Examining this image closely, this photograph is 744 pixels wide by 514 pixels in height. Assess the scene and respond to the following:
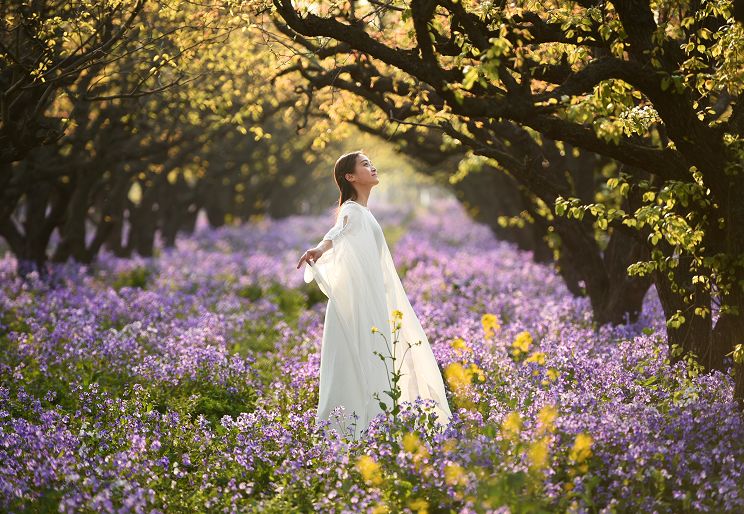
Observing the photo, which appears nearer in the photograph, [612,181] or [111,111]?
[612,181]

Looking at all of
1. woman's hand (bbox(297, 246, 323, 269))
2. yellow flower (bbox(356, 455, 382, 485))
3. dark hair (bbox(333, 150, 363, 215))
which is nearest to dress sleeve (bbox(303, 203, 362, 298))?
dark hair (bbox(333, 150, 363, 215))

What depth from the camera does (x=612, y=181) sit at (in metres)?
7.58

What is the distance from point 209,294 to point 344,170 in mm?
11069

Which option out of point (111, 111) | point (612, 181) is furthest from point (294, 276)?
point (612, 181)

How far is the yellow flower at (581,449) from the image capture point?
605 cm

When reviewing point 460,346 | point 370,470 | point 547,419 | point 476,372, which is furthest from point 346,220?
point 370,470

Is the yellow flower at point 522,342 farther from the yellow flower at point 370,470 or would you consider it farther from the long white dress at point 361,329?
the yellow flower at point 370,470

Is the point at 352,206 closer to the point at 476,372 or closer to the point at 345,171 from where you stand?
the point at 345,171

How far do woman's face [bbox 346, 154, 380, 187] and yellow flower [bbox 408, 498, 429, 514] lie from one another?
3660 mm

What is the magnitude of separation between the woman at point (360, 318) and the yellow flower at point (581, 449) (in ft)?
8.19

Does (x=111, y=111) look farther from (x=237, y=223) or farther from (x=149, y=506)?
(x=237, y=223)

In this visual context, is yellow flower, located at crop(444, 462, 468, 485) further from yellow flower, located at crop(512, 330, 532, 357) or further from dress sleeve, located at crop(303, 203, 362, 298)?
yellow flower, located at crop(512, 330, 532, 357)

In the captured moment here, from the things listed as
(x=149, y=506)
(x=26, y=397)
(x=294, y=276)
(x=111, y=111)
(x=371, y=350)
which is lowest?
(x=149, y=506)

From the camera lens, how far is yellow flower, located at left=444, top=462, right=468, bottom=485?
5.96 metres
